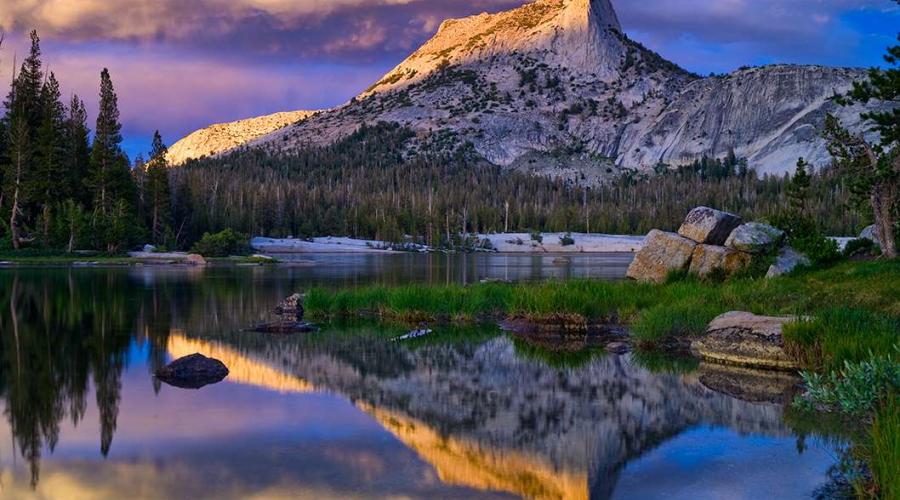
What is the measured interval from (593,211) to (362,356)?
161 m

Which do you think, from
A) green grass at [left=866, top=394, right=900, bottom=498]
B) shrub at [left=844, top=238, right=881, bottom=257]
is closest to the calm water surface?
green grass at [left=866, top=394, right=900, bottom=498]

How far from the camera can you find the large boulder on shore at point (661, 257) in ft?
124

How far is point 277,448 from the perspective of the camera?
47.2ft

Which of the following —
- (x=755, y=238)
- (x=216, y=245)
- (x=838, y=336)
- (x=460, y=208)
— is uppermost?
(x=460, y=208)

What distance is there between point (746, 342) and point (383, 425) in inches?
451

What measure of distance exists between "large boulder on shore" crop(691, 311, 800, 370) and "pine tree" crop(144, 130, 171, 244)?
8979 cm

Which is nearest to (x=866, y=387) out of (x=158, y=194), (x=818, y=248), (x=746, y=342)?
(x=746, y=342)

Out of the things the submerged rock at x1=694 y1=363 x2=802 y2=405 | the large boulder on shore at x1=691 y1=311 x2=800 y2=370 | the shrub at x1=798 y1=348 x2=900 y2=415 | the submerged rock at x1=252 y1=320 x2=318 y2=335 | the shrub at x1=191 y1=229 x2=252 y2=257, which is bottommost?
the submerged rock at x1=694 y1=363 x2=802 y2=405

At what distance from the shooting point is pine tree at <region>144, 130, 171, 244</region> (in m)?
101

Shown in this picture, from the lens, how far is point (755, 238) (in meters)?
35.9

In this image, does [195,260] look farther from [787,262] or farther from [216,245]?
[787,262]

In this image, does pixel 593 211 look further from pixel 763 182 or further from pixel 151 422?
pixel 151 422

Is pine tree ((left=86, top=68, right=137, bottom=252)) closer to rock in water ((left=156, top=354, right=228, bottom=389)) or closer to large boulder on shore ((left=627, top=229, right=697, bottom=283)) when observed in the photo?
large boulder on shore ((left=627, top=229, right=697, bottom=283))

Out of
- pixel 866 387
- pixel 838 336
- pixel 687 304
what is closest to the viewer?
pixel 866 387
